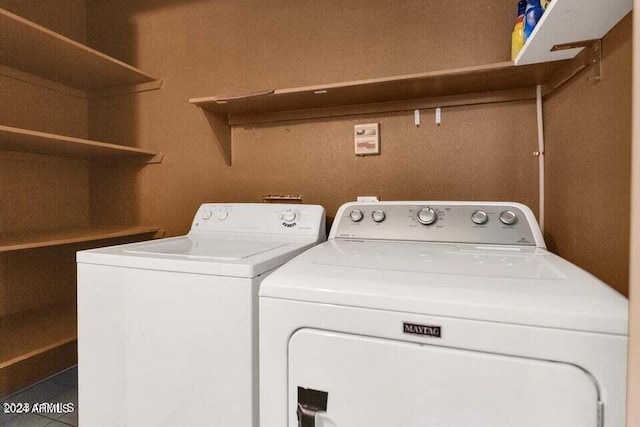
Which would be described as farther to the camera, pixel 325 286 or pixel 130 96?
pixel 130 96

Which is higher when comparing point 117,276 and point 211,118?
point 211,118

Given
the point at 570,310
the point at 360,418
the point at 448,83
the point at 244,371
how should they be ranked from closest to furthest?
1. the point at 570,310
2. the point at 360,418
3. the point at 244,371
4. the point at 448,83

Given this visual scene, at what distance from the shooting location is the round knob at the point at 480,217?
120cm

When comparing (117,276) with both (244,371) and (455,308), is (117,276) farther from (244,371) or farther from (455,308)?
(455,308)

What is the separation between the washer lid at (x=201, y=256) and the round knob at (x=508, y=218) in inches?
28.4

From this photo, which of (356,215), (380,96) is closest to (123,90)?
(380,96)

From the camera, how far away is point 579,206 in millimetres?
1076

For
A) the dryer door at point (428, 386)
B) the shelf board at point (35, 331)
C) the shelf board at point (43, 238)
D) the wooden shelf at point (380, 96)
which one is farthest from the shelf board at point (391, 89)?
the shelf board at point (35, 331)

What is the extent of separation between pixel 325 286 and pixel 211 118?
1.41 meters

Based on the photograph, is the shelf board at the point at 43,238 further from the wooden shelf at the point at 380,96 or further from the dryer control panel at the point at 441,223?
the dryer control panel at the point at 441,223

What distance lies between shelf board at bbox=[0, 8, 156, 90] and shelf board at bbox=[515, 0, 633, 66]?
6.19 ft

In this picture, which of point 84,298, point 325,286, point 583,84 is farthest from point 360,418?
point 583,84

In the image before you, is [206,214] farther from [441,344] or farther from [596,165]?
[596,165]

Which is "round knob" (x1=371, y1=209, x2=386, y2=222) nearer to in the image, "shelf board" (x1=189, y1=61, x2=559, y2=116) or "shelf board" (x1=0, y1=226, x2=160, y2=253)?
"shelf board" (x1=189, y1=61, x2=559, y2=116)
